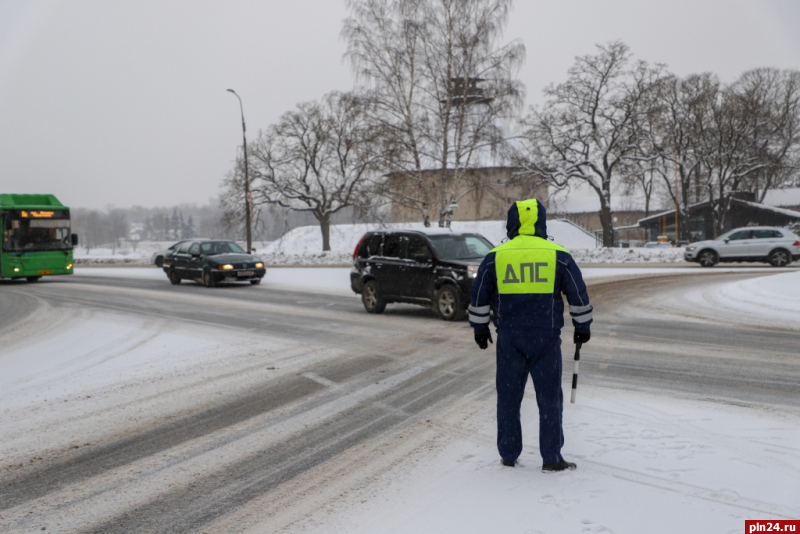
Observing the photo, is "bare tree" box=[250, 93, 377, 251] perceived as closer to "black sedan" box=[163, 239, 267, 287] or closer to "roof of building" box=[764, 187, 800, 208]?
"black sedan" box=[163, 239, 267, 287]

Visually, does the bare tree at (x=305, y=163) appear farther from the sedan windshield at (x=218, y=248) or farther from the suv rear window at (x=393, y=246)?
the suv rear window at (x=393, y=246)

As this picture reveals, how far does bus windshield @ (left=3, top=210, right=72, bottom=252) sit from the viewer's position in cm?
2319

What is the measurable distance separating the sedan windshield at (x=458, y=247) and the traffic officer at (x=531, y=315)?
315 inches

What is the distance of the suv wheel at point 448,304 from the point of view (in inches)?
472

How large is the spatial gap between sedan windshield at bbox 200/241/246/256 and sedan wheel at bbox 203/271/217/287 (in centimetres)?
100

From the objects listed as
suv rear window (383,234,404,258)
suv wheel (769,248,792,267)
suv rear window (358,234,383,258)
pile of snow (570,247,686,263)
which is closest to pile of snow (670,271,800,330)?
suv rear window (383,234,404,258)

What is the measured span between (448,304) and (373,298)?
2.00 metres

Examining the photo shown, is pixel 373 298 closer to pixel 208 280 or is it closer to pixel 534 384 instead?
pixel 208 280

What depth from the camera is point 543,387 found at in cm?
431

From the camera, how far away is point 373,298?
13.5 m

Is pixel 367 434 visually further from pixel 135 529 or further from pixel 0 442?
pixel 0 442

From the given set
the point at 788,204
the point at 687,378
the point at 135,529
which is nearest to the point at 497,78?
the point at 687,378

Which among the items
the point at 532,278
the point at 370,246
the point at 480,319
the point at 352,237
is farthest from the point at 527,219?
the point at 352,237

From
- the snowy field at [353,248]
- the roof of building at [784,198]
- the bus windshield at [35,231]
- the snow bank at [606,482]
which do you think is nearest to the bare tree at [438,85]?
the snowy field at [353,248]
